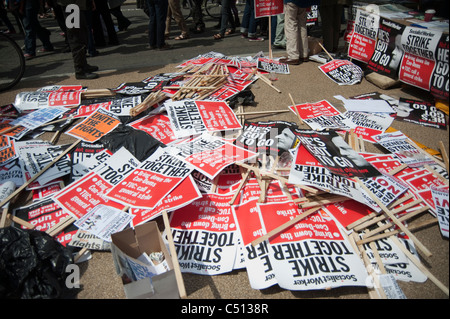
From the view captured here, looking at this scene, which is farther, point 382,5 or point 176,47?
point 176,47

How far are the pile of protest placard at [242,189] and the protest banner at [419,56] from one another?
3.10ft

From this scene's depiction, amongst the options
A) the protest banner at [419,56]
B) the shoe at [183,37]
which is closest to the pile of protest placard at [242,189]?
the protest banner at [419,56]

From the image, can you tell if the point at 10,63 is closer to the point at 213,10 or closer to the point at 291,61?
the point at 291,61

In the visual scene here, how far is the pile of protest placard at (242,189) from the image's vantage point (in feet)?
6.95

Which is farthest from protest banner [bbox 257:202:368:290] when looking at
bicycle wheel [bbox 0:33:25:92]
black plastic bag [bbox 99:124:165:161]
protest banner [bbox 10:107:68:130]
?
bicycle wheel [bbox 0:33:25:92]

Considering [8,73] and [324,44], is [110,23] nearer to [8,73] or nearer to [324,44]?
[8,73]

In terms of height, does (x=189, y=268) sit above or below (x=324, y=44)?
below

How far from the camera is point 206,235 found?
2344mm

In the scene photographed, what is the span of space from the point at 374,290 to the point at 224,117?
2.51 meters

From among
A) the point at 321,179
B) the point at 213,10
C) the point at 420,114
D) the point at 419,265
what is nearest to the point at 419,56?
the point at 420,114

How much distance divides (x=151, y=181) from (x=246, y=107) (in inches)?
85.8

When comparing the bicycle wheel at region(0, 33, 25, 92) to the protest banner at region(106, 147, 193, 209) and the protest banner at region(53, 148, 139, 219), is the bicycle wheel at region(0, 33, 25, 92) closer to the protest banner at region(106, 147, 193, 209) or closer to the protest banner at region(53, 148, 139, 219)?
the protest banner at region(53, 148, 139, 219)

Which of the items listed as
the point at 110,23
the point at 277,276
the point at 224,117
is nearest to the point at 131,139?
the point at 224,117
